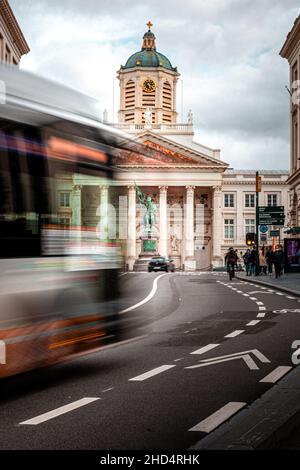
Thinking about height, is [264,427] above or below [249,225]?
below

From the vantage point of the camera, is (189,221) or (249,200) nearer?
(189,221)

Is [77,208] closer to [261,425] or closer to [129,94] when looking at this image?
[261,425]

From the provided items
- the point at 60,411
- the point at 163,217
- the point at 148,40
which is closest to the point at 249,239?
the point at 60,411

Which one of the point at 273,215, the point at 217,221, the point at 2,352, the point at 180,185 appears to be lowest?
the point at 2,352

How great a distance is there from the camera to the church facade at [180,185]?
89.2m

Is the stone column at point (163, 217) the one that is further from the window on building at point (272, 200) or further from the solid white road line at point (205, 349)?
the solid white road line at point (205, 349)

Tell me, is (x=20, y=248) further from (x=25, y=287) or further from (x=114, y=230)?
(x=114, y=230)

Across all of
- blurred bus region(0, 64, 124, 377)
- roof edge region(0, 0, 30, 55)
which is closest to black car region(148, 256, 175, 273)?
roof edge region(0, 0, 30, 55)

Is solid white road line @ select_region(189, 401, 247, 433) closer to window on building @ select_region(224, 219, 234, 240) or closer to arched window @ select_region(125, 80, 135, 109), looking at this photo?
window on building @ select_region(224, 219, 234, 240)

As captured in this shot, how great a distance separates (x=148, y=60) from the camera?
103188 mm

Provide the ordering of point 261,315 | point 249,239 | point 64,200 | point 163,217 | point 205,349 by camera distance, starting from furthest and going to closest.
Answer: point 163,217, point 249,239, point 261,315, point 205,349, point 64,200

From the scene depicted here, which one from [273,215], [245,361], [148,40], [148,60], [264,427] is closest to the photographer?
[264,427]

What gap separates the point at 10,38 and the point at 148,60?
5087cm

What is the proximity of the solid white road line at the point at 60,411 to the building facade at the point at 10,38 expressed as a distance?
43.5 m
